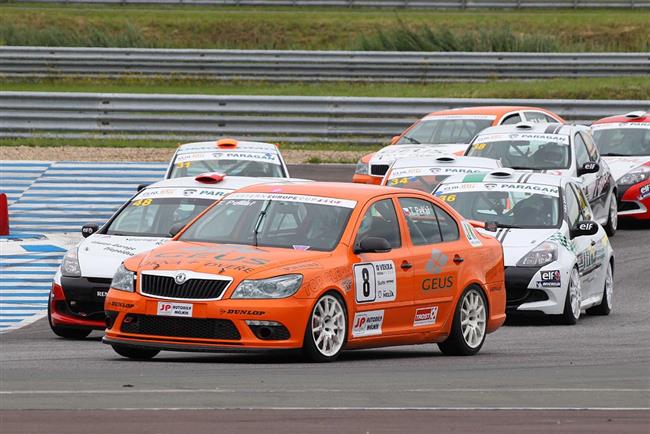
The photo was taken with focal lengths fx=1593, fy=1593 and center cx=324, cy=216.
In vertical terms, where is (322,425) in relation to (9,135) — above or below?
above

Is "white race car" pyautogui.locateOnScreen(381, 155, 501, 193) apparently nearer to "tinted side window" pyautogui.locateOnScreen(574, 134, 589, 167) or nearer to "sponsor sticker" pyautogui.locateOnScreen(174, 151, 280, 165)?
"sponsor sticker" pyautogui.locateOnScreen(174, 151, 280, 165)

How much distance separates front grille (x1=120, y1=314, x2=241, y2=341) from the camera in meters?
10.6

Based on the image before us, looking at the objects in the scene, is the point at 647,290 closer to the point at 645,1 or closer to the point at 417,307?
the point at 417,307

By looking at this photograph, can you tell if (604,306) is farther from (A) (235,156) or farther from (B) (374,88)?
(B) (374,88)

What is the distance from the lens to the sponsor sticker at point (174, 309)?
1066cm

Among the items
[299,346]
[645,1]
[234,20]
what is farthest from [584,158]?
[645,1]

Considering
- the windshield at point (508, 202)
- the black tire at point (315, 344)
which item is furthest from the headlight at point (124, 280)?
the windshield at point (508, 202)

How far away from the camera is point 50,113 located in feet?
97.0

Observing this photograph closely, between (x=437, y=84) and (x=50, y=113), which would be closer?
(x=50, y=113)

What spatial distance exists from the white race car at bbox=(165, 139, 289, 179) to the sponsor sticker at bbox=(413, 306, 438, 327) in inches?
296

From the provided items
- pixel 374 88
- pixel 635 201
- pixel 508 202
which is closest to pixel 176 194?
pixel 508 202

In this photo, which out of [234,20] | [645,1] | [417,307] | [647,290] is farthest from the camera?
[645,1]

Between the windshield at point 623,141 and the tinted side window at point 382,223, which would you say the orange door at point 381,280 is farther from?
the windshield at point 623,141

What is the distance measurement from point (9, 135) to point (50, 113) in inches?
34.8
